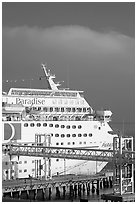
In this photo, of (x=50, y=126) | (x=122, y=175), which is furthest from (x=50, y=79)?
(x=122, y=175)

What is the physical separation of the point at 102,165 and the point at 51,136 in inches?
176

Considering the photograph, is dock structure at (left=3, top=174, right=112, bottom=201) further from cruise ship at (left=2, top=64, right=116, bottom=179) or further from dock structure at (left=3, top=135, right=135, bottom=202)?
cruise ship at (left=2, top=64, right=116, bottom=179)

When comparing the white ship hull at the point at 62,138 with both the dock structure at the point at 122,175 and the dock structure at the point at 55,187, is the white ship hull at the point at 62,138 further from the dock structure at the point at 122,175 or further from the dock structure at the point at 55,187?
the dock structure at the point at 122,175

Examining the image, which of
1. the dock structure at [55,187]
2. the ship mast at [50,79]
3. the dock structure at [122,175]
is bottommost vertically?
the dock structure at [55,187]

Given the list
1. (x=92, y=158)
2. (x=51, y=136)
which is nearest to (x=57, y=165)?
(x=51, y=136)

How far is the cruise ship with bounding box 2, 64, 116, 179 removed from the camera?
85.8 ft

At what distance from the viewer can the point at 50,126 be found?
1093 inches

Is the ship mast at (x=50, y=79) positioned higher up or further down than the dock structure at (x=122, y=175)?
higher up

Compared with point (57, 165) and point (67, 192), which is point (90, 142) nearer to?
point (57, 165)

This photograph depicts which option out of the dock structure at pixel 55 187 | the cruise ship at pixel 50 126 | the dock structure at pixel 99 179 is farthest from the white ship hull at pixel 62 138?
the dock structure at pixel 55 187

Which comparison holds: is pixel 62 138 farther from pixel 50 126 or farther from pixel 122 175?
pixel 122 175

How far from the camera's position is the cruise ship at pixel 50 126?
85.8 feet

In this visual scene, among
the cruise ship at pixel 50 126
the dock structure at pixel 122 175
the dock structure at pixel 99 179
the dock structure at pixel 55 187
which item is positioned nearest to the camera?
the dock structure at pixel 122 175

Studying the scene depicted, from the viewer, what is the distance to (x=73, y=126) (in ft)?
93.7
